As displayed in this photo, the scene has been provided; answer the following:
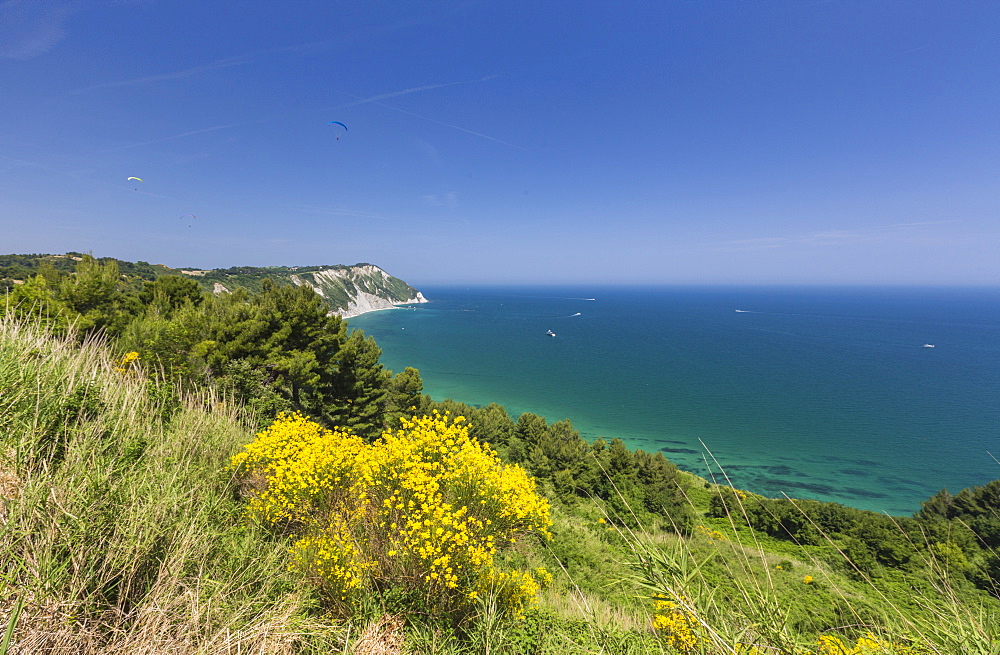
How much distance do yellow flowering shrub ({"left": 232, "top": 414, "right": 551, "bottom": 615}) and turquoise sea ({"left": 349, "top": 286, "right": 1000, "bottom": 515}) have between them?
11.7ft

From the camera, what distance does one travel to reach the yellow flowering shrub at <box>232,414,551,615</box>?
4.36 meters

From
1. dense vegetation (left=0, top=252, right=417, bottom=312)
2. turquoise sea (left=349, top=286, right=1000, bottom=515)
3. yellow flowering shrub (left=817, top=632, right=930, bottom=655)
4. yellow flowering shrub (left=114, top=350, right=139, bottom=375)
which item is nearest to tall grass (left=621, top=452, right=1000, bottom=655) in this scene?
yellow flowering shrub (left=817, top=632, right=930, bottom=655)

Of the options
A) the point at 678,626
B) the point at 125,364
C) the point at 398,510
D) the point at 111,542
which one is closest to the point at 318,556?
the point at 398,510

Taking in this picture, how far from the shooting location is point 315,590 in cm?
404

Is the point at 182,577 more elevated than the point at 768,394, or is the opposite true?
the point at 182,577

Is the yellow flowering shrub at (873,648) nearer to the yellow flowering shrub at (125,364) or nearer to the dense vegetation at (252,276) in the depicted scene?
the yellow flowering shrub at (125,364)

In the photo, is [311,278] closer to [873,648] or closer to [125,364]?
[125,364]

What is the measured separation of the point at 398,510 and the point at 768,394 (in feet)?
189

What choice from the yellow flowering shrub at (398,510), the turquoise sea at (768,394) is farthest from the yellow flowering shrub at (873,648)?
the yellow flowering shrub at (398,510)

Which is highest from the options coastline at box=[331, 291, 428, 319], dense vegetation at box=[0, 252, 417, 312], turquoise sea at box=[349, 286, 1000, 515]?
dense vegetation at box=[0, 252, 417, 312]

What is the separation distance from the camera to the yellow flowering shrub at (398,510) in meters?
4.36

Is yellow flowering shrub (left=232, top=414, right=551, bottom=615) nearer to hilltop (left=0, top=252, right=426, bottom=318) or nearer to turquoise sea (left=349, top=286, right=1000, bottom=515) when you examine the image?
turquoise sea (left=349, top=286, right=1000, bottom=515)


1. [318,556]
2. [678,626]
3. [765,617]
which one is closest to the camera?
[765,617]

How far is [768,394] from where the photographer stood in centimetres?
4862
